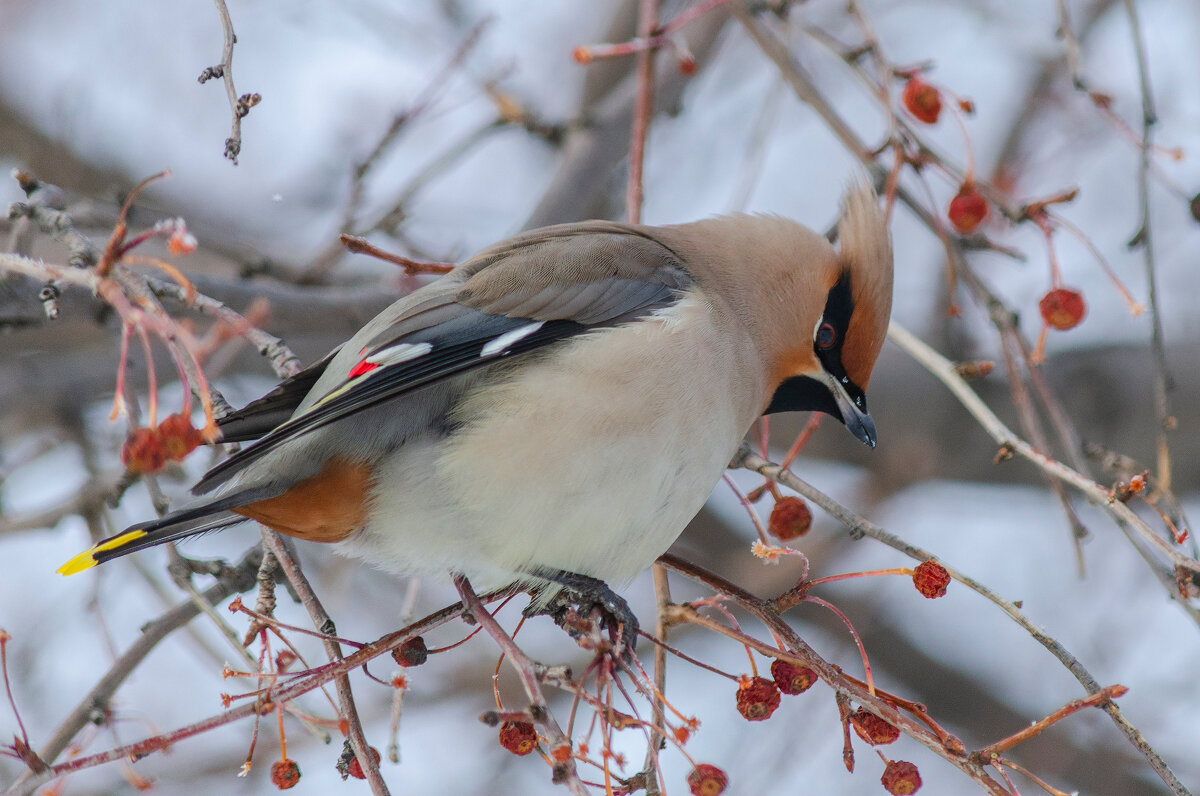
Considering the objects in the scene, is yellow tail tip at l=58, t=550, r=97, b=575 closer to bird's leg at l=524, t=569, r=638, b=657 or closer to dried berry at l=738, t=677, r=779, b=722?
bird's leg at l=524, t=569, r=638, b=657

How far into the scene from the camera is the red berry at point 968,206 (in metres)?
3.24

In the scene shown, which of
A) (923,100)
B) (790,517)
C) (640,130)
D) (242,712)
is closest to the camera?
(242,712)

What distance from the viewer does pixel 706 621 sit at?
2.35 meters

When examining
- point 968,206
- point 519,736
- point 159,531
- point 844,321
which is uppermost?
point 968,206

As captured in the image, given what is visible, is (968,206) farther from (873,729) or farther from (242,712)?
(242,712)

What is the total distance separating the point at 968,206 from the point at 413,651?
191 cm

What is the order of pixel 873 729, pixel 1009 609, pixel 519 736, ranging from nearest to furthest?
pixel 1009 609, pixel 873 729, pixel 519 736

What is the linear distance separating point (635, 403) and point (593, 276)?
452mm

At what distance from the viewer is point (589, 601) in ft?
9.56

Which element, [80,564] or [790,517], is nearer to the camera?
[80,564]

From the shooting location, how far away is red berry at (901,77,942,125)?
3381mm

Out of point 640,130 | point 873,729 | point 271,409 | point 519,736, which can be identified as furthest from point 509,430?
point 640,130

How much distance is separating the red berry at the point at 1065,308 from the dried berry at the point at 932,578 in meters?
1.05

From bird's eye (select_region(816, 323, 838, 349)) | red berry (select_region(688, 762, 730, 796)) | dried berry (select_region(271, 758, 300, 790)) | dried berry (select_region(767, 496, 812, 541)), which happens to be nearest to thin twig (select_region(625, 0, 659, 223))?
bird's eye (select_region(816, 323, 838, 349))
